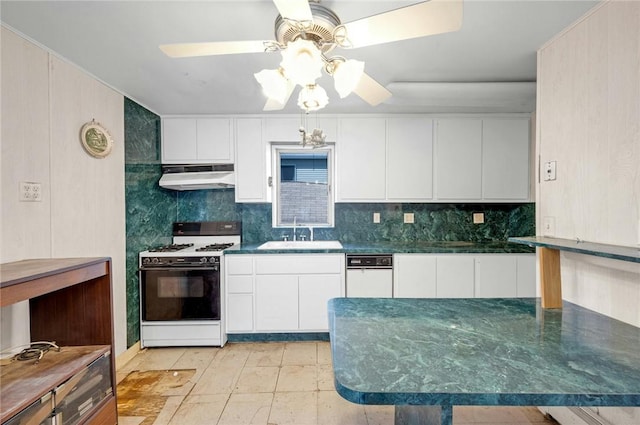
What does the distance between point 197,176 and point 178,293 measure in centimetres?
118

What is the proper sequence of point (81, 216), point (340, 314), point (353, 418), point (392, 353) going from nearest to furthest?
point (392, 353), point (340, 314), point (353, 418), point (81, 216)

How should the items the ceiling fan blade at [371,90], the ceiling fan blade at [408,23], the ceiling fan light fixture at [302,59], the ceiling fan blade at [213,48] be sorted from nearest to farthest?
1. the ceiling fan blade at [408,23]
2. the ceiling fan light fixture at [302,59]
3. the ceiling fan blade at [213,48]
4. the ceiling fan blade at [371,90]

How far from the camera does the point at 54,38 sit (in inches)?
67.4

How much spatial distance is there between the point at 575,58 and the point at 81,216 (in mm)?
3321

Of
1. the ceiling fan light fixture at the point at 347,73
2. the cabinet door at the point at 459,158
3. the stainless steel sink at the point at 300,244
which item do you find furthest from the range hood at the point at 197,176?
the cabinet door at the point at 459,158

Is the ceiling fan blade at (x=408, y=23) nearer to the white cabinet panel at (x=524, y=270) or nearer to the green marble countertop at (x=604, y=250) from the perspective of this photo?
→ the green marble countertop at (x=604, y=250)

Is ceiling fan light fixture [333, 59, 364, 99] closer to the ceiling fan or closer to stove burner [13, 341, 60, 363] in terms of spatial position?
the ceiling fan

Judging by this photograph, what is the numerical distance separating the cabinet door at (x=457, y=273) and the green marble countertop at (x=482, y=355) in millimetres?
1383

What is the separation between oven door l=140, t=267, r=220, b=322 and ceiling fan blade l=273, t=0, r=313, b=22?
227 centimetres

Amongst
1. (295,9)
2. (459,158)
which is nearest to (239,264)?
(295,9)

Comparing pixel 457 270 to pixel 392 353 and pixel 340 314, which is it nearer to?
pixel 340 314

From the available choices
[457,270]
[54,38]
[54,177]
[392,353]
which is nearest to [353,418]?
[392,353]

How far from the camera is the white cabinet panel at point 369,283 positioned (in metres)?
2.77

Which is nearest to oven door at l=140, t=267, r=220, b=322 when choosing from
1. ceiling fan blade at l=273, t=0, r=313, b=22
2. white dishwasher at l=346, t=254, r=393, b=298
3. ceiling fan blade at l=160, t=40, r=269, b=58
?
white dishwasher at l=346, t=254, r=393, b=298
